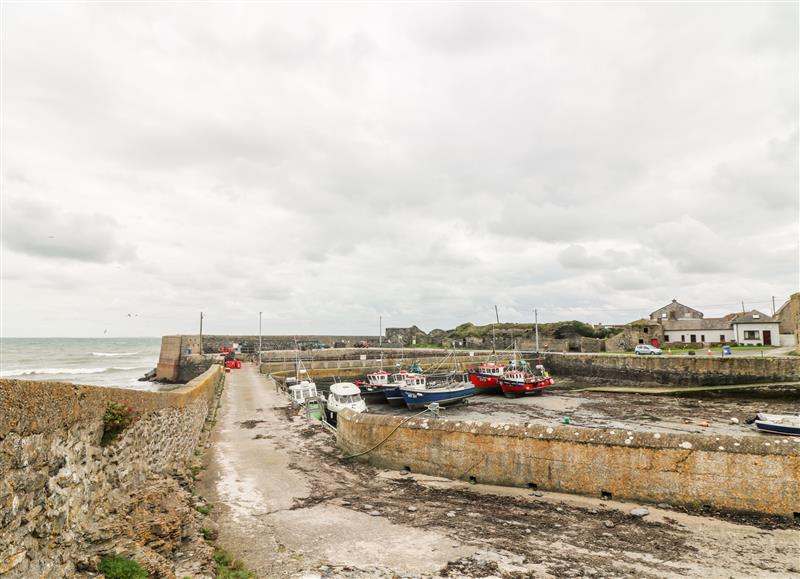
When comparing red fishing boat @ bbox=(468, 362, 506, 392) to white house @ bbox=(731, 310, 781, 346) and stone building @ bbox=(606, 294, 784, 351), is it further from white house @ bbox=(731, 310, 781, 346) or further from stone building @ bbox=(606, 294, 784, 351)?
white house @ bbox=(731, 310, 781, 346)

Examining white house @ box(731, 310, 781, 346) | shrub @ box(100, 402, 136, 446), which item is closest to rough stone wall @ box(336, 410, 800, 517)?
shrub @ box(100, 402, 136, 446)

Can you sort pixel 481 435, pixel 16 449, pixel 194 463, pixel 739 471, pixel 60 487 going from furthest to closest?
pixel 194 463, pixel 481 435, pixel 739 471, pixel 60 487, pixel 16 449

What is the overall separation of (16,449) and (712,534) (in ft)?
31.3

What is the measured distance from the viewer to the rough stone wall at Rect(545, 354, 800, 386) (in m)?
34.6

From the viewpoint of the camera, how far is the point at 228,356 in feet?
164

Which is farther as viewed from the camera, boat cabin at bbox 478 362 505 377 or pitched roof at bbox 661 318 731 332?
pitched roof at bbox 661 318 731 332

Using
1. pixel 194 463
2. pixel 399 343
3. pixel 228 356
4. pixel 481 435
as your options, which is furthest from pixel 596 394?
pixel 399 343

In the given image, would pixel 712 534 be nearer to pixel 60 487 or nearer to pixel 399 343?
pixel 60 487

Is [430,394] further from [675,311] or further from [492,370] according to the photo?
[675,311]

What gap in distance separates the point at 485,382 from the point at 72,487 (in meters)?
39.1

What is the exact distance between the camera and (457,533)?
7422 millimetres

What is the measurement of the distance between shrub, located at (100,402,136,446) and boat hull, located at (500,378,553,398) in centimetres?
3542

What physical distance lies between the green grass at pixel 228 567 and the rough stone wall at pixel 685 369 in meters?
41.7

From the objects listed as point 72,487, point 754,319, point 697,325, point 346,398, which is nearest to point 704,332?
point 697,325
